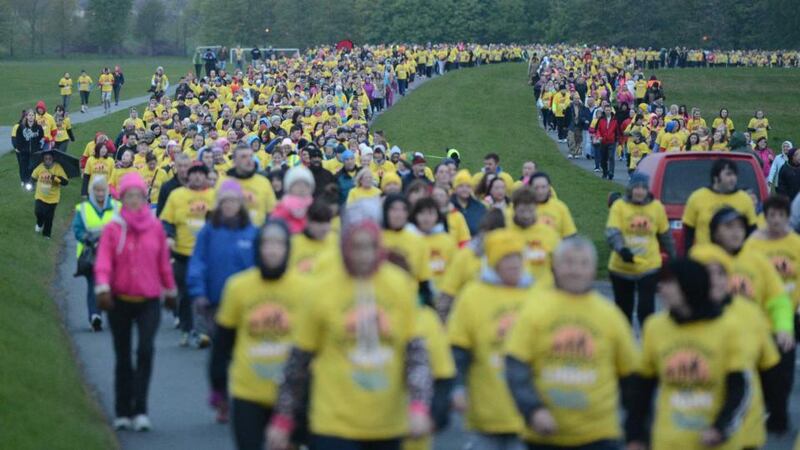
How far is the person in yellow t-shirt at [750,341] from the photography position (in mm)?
7930

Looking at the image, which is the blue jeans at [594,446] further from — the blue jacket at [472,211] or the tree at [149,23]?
the tree at [149,23]

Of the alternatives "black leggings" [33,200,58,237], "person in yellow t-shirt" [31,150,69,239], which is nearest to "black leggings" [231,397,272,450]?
"person in yellow t-shirt" [31,150,69,239]

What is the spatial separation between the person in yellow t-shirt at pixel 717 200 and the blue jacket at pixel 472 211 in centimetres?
230

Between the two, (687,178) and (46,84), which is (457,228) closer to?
(687,178)

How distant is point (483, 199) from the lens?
1656 centimetres

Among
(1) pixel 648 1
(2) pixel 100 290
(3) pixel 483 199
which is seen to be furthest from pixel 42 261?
(1) pixel 648 1

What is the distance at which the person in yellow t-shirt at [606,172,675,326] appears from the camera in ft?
47.2

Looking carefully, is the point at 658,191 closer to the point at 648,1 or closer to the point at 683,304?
the point at 683,304

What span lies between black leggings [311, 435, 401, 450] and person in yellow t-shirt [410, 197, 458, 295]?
491 cm

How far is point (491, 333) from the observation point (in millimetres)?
8609

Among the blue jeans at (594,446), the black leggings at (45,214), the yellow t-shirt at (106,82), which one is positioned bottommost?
the black leggings at (45,214)

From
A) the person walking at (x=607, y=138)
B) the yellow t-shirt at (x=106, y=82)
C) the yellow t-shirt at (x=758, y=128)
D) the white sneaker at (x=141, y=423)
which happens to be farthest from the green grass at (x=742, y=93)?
the white sneaker at (x=141, y=423)

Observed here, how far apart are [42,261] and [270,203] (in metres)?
9.19

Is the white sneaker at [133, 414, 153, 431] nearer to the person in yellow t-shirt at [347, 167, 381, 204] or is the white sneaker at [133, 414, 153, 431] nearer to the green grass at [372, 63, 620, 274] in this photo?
the person in yellow t-shirt at [347, 167, 381, 204]
